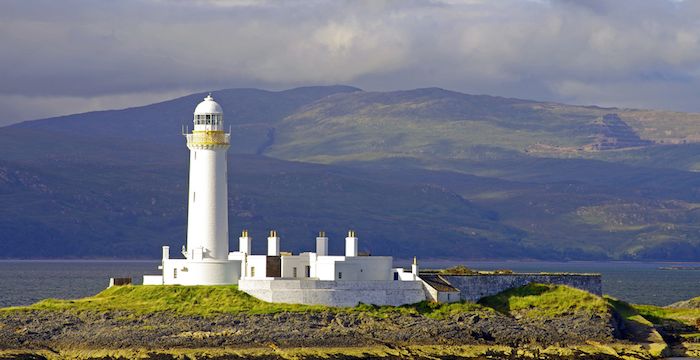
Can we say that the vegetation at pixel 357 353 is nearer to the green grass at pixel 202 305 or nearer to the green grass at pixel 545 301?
the green grass at pixel 202 305

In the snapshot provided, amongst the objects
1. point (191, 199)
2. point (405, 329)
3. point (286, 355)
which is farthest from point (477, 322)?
point (191, 199)

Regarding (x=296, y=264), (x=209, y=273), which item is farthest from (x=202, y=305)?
(x=296, y=264)

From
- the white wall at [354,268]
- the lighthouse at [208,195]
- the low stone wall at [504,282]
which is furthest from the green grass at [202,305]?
the lighthouse at [208,195]

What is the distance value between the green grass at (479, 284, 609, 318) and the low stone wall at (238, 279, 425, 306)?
403 cm

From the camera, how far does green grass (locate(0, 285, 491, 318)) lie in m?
65.8

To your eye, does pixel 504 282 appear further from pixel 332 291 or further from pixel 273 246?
pixel 273 246

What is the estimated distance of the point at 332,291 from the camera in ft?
221

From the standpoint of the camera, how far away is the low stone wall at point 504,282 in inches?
2776

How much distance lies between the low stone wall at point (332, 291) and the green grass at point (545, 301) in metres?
4.03

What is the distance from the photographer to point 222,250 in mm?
72375

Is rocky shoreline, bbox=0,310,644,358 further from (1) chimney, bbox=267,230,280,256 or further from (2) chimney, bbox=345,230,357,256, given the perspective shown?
(1) chimney, bbox=267,230,280,256

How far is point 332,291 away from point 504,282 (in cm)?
927

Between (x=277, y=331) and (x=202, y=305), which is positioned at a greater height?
(x=202, y=305)

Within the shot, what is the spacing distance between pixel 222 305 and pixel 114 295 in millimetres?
6496
